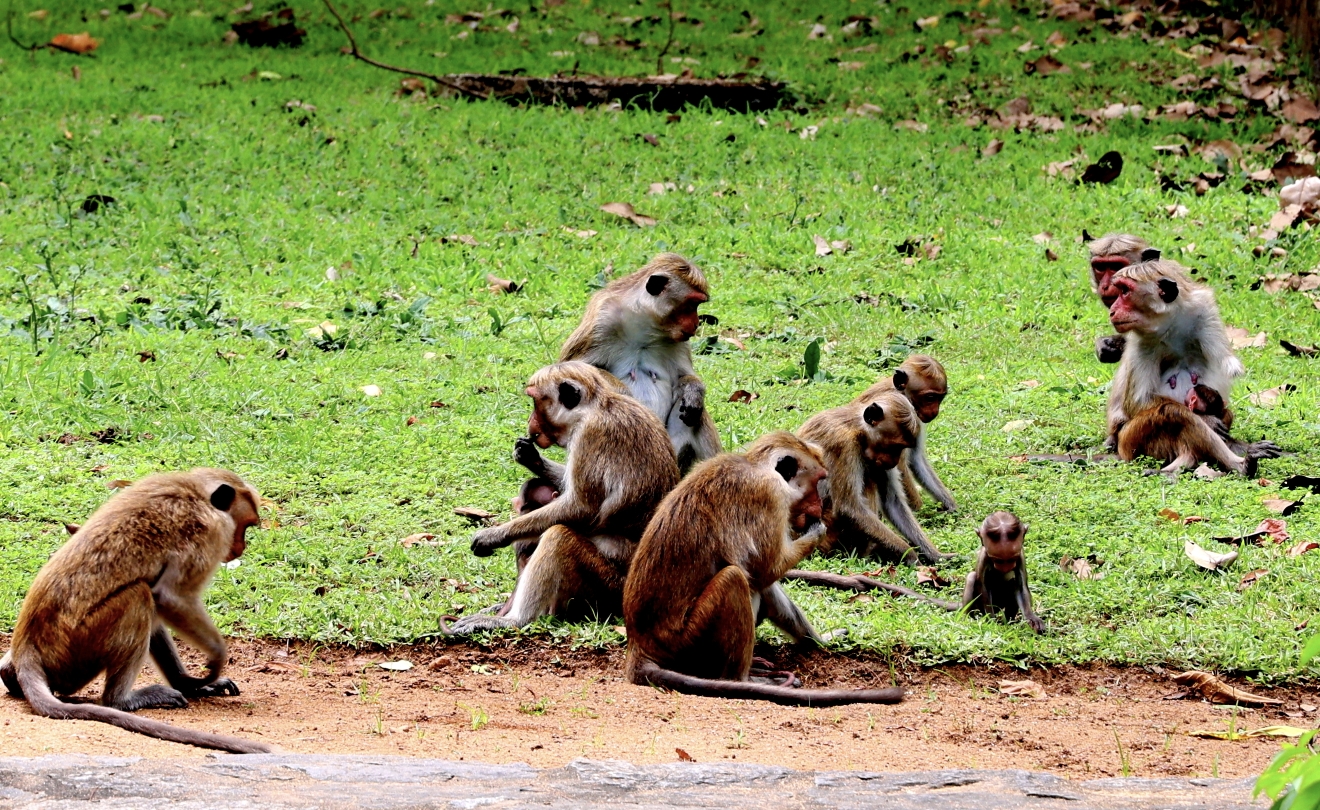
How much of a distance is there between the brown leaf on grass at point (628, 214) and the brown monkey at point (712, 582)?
7399 millimetres

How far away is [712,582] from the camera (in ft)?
18.9

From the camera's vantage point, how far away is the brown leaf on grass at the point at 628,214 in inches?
521

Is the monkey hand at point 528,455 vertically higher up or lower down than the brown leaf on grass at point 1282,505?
higher up

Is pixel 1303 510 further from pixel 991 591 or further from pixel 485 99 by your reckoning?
pixel 485 99

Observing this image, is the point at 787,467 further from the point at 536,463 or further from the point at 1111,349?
the point at 1111,349

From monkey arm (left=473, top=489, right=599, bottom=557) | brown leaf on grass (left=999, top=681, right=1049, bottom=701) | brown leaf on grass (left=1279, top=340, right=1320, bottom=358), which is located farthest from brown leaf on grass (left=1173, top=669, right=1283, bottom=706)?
brown leaf on grass (left=1279, top=340, right=1320, bottom=358)

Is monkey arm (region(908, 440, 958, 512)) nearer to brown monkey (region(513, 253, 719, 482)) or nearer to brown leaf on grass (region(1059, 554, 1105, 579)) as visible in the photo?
brown leaf on grass (region(1059, 554, 1105, 579))

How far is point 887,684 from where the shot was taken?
614 centimetres

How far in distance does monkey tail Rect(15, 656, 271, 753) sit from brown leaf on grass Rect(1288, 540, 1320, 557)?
4.89 metres

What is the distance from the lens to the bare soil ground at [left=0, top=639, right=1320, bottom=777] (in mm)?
4871

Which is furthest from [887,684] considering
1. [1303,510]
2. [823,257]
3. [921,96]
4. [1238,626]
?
[921,96]

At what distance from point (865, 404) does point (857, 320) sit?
12.7ft

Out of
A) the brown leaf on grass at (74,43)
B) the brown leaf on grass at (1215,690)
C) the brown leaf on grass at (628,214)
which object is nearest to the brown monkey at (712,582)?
the brown leaf on grass at (1215,690)

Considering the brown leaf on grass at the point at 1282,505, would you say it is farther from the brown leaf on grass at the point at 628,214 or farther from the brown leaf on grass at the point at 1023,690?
the brown leaf on grass at the point at 628,214
